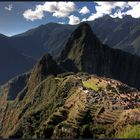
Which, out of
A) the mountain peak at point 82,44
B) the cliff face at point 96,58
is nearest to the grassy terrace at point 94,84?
the cliff face at point 96,58

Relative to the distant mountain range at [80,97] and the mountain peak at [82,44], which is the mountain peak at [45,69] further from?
the mountain peak at [82,44]

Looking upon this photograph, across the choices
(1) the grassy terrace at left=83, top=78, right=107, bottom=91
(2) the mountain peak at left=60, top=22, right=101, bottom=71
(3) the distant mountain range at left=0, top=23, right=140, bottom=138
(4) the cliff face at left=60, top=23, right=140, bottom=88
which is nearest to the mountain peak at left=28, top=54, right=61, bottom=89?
(3) the distant mountain range at left=0, top=23, right=140, bottom=138

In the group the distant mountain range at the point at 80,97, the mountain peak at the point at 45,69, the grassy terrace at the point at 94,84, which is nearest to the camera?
the distant mountain range at the point at 80,97

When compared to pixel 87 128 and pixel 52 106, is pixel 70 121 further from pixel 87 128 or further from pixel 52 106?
pixel 52 106

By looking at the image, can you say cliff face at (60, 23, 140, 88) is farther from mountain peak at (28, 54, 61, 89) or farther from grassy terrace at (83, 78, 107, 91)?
grassy terrace at (83, 78, 107, 91)

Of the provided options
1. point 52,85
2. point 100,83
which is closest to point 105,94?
point 100,83

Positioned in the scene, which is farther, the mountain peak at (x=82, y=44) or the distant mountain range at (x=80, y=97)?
the mountain peak at (x=82, y=44)

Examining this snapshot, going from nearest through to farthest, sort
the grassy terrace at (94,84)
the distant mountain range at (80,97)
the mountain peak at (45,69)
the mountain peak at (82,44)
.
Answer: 1. the distant mountain range at (80,97)
2. the grassy terrace at (94,84)
3. the mountain peak at (45,69)
4. the mountain peak at (82,44)

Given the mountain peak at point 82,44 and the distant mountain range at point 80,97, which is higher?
the mountain peak at point 82,44
